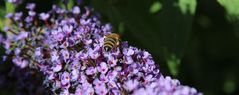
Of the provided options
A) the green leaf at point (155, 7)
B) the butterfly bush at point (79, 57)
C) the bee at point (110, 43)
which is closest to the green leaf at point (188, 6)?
the green leaf at point (155, 7)

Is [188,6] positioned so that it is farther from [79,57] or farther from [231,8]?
[79,57]

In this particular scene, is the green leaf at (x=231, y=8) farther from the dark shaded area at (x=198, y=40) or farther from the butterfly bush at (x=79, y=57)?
the butterfly bush at (x=79, y=57)

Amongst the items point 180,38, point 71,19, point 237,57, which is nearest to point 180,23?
point 180,38

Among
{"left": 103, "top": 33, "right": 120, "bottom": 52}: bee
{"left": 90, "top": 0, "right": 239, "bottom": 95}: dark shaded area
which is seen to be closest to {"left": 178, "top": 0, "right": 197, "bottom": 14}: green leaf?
{"left": 90, "top": 0, "right": 239, "bottom": 95}: dark shaded area

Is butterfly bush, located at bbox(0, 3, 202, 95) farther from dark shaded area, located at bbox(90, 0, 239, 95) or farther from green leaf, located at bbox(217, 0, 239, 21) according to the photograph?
green leaf, located at bbox(217, 0, 239, 21)

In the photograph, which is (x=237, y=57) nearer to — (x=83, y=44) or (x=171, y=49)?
(x=171, y=49)

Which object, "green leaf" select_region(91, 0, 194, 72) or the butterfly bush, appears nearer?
the butterfly bush
